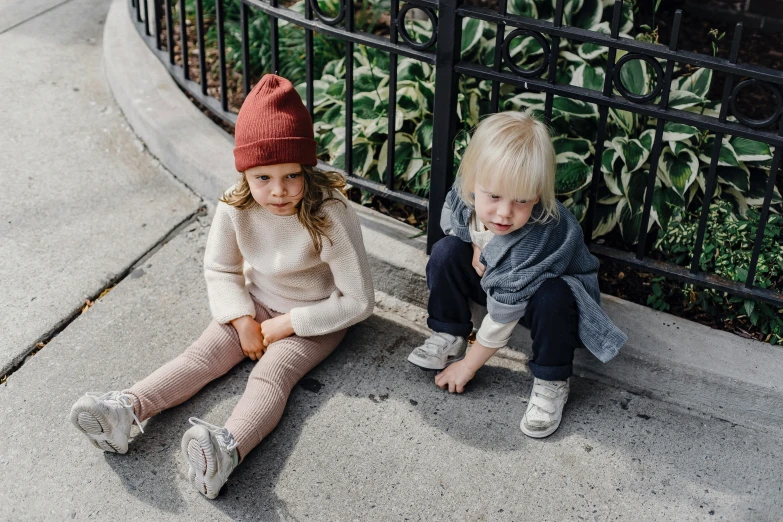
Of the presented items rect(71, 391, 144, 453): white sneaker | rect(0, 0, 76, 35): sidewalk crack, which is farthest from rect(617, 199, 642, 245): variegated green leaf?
rect(0, 0, 76, 35): sidewalk crack

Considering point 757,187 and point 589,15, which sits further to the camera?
point 589,15

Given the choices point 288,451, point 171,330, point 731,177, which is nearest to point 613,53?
point 731,177

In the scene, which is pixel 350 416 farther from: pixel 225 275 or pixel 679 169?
pixel 679 169

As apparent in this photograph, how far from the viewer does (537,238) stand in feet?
9.59

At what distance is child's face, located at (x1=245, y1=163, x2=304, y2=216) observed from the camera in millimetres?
2906

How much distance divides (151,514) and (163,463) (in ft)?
0.65

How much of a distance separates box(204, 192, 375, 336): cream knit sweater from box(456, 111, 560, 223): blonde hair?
20.4 inches

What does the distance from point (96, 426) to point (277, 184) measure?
0.90 m

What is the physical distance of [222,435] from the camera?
9.02 feet

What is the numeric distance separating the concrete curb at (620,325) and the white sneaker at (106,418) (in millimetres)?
1085

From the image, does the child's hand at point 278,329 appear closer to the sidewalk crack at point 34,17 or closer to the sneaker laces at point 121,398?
the sneaker laces at point 121,398

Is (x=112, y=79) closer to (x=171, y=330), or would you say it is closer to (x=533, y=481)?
(x=171, y=330)

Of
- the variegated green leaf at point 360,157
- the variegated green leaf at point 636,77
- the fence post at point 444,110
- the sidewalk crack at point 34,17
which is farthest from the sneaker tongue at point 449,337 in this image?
the sidewalk crack at point 34,17

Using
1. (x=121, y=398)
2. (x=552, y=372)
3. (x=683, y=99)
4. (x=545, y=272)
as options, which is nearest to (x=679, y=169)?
(x=683, y=99)
